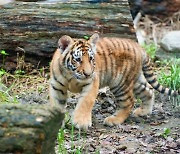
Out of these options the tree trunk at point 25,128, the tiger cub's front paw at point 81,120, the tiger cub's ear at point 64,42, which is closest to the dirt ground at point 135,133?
the tiger cub's front paw at point 81,120

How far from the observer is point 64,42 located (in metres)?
6.02

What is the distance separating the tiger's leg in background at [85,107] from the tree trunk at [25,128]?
2307 mm

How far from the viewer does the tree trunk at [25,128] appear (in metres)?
3.50

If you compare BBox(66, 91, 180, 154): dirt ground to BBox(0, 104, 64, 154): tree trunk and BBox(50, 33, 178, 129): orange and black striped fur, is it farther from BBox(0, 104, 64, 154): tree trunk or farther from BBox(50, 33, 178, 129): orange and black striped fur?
BBox(0, 104, 64, 154): tree trunk

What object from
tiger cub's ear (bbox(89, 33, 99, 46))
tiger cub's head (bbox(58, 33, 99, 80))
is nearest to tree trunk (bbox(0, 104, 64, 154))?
tiger cub's head (bbox(58, 33, 99, 80))

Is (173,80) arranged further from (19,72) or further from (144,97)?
(19,72)

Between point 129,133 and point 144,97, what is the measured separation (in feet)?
3.29

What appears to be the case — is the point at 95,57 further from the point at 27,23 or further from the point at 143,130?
the point at 27,23

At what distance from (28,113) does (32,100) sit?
12.8ft

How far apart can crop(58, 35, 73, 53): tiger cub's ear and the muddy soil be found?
0.80 meters

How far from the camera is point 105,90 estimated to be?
7.89 metres

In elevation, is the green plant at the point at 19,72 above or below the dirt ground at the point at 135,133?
above

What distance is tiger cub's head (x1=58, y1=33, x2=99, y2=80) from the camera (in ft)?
19.1

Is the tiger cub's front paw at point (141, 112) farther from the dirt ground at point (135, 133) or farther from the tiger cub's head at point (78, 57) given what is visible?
the tiger cub's head at point (78, 57)
